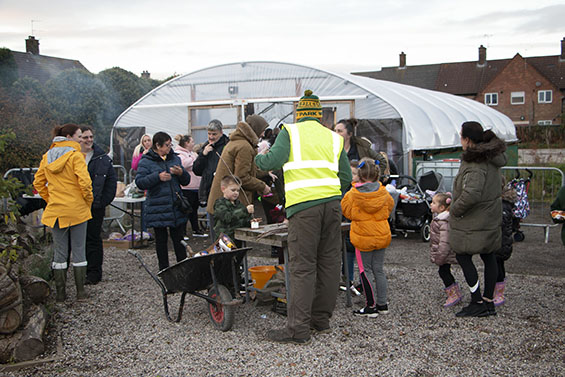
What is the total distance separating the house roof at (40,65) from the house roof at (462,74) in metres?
27.2

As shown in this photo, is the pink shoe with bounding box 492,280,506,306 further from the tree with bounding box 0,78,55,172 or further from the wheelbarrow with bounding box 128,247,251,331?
the tree with bounding box 0,78,55,172

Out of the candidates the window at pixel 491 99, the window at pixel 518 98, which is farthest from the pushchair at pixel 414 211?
the window at pixel 518 98

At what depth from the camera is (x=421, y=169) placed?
456 inches

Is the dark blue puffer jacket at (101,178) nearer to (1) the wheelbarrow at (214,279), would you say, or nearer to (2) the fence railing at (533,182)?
(1) the wheelbarrow at (214,279)

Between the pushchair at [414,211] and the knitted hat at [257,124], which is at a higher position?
the knitted hat at [257,124]

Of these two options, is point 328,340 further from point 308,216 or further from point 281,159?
point 281,159

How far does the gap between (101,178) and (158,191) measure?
74 centimetres

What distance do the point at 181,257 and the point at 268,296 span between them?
4.76 feet

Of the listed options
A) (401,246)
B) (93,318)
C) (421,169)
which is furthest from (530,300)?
(421,169)

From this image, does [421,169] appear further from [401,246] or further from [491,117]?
[491,117]

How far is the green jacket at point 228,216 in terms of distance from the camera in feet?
18.5

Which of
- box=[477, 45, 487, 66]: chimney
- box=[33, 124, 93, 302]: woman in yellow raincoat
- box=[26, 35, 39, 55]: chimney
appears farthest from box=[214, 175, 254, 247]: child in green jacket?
box=[477, 45, 487, 66]: chimney

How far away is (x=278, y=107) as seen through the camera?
45.3 feet

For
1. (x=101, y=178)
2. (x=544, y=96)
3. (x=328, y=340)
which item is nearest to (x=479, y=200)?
(x=328, y=340)
